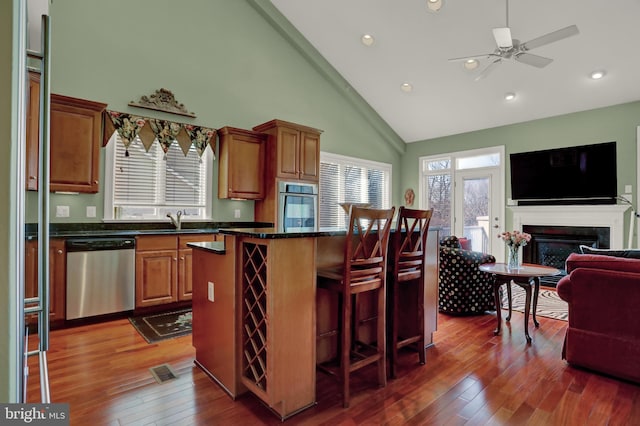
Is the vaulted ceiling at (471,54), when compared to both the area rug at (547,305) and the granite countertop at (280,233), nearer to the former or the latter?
the area rug at (547,305)

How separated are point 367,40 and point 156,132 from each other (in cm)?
342

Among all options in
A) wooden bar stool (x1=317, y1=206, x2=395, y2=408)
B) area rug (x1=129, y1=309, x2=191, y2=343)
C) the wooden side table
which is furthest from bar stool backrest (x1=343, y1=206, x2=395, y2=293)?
area rug (x1=129, y1=309, x2=191, y2=343)

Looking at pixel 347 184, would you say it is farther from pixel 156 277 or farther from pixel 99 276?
pixel 99 276

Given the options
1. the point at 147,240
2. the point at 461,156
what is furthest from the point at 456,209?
the point at 147,240

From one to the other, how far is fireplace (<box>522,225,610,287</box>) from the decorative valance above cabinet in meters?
5.58

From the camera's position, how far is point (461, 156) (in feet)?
22.7

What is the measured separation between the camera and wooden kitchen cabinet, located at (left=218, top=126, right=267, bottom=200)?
476cm

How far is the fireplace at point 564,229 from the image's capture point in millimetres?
5160

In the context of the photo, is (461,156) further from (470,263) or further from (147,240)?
(147,240)

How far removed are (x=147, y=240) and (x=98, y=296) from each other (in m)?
0.73

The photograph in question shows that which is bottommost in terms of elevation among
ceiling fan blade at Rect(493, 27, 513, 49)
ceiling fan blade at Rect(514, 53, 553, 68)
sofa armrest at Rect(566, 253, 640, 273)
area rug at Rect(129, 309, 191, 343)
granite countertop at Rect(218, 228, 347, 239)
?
area rug at Rect(129, 309, 191, 343)

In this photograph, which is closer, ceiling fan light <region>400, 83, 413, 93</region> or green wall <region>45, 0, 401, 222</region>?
green wall <region>45, 0, 401, 222</region>

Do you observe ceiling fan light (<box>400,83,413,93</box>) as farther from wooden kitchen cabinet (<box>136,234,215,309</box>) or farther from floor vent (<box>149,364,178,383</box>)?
floor vent (<box>149,364,178,383</box>)

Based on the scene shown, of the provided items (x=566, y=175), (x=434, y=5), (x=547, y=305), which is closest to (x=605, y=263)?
(x=547, y=305)
